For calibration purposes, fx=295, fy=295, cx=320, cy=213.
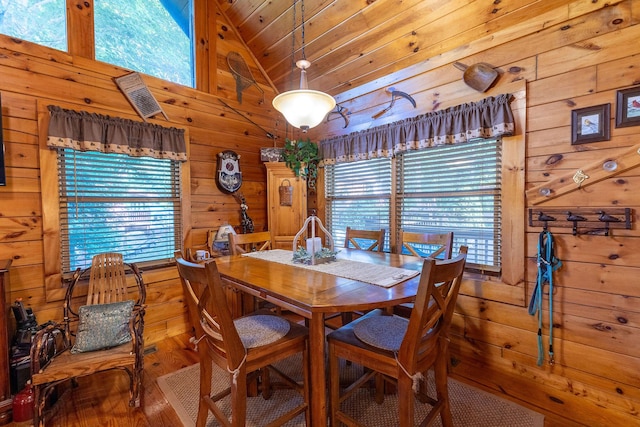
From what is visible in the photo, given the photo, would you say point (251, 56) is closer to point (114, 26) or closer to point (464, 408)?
point (114, 26)

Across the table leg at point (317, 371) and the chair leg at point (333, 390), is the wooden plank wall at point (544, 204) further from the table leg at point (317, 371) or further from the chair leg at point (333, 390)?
the table leg at point (317, 371)

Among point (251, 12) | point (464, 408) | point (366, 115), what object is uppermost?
point (251, 12)

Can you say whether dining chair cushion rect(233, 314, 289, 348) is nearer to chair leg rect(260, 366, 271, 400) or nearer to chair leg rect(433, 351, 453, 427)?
chair leg rect(260, 366, 271, 400)

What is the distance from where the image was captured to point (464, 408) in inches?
73.1

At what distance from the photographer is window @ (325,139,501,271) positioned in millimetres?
2375

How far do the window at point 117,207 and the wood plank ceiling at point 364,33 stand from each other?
1.76 m

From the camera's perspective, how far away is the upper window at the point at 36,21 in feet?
7.18

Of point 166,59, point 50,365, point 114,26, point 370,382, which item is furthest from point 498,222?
point 114,26

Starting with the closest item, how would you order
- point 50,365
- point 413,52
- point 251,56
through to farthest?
point 50,365, point 413,52, point 251,56

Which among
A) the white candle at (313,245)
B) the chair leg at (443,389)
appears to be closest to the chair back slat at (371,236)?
the white candle at (313,245)

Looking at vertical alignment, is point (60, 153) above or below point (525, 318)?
above

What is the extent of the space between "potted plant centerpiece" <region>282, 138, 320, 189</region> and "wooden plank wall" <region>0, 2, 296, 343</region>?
1.32ft

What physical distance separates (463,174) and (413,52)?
4.00 ft

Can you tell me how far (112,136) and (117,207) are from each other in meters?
0.62
